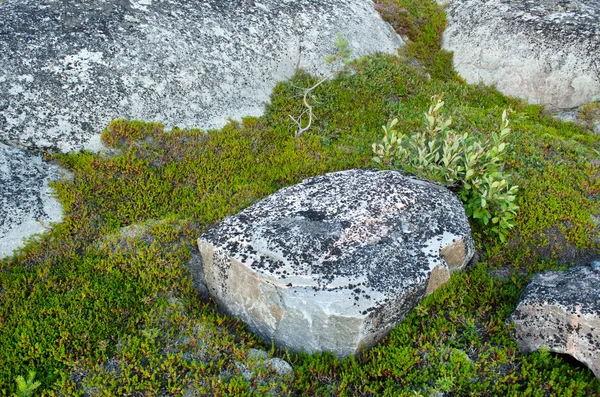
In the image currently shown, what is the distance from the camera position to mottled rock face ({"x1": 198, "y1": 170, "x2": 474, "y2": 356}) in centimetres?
620

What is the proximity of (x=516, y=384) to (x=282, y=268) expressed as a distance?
3.42 metres

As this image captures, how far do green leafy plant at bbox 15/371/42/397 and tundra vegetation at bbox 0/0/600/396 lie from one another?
0.03m

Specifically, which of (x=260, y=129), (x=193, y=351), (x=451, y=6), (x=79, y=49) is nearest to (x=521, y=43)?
(x=451, y=6)

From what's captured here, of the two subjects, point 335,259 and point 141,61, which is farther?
point 141,61

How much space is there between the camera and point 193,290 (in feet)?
23.4

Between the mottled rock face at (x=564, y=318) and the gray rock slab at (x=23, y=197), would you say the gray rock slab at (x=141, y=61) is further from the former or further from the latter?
the mottled rock face at (x=564, y=318)

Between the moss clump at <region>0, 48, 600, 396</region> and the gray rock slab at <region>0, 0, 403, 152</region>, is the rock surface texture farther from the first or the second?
Result: the gray rock slab at <region>0, 0, 403, 152</region>

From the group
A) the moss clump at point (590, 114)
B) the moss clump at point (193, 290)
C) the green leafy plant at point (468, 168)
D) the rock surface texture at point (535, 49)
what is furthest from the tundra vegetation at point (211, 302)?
the rock surface texture at point (535, 49)

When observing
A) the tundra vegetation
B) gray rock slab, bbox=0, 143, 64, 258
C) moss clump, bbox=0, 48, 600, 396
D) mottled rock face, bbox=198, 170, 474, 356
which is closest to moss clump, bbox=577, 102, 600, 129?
the tundra vegetation

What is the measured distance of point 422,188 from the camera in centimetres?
823

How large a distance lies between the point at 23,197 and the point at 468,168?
850cm

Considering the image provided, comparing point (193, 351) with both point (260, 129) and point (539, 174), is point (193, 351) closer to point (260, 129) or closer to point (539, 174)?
point (260, 129)

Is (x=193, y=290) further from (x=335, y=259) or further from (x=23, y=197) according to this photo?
(x=23, y=197)

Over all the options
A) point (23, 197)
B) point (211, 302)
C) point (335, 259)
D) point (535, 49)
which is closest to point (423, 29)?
point (535, 49)
